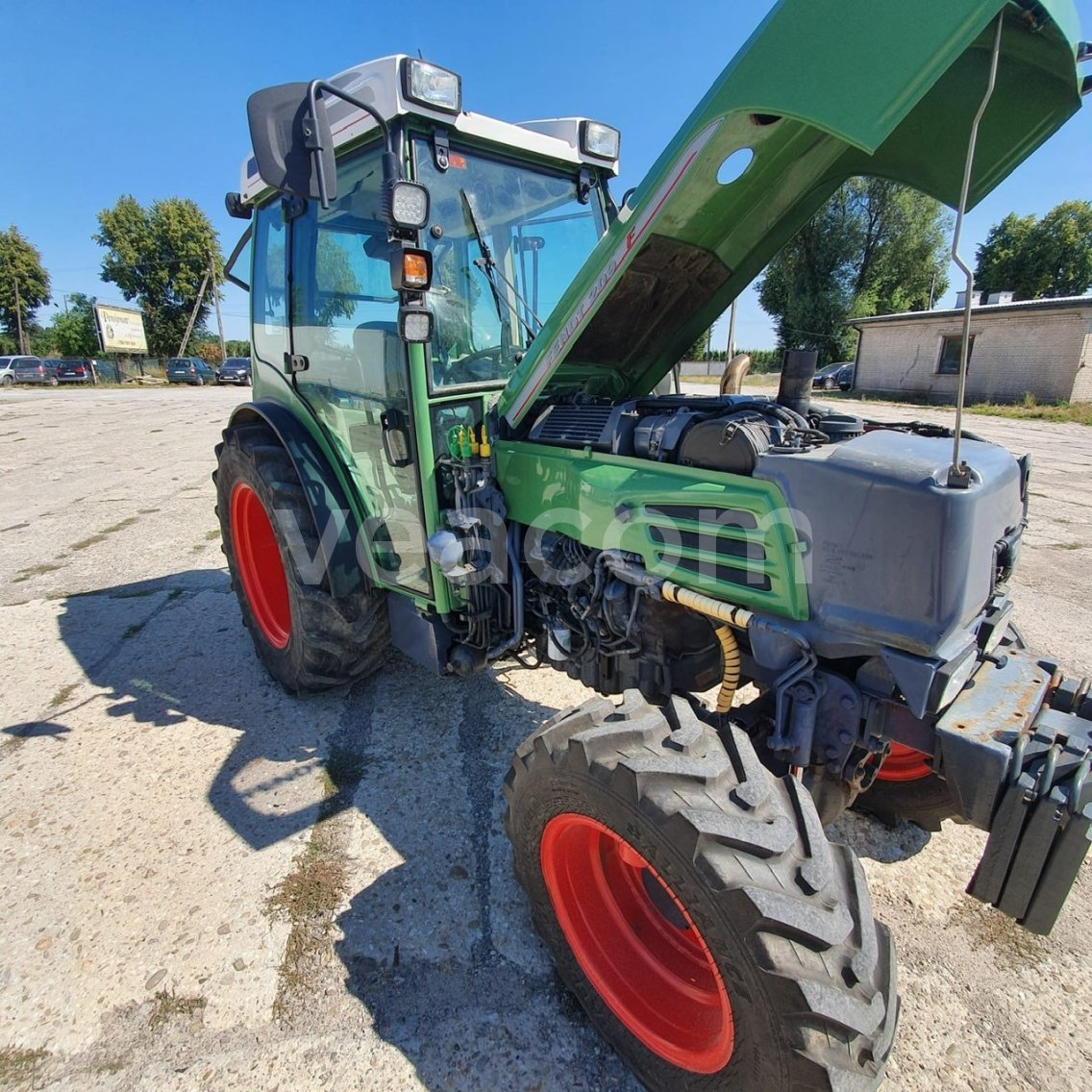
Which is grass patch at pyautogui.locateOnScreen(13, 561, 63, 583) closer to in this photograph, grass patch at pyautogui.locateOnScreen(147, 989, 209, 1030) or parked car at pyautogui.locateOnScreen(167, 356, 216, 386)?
grass patch at pyautogui.locateOnScreen(147, 989, 209, 1030)

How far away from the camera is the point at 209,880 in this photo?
210 centimetres

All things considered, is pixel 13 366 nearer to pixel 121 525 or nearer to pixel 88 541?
pixel 121 525

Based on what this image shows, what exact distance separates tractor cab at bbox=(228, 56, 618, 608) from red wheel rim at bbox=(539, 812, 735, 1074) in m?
1.13

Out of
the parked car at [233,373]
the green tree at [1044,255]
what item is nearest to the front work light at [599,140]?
the parked car at [233,373]

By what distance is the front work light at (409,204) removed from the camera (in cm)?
181

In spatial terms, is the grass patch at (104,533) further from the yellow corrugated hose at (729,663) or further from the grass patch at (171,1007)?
the yellow corrugated hose at (729,663)

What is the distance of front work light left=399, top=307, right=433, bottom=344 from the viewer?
2.02 meters

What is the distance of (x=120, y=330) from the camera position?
37062mm

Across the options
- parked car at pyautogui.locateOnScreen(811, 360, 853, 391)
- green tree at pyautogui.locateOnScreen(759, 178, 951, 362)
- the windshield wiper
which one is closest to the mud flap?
the windshield wiper

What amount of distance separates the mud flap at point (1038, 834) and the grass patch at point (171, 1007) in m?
1.94

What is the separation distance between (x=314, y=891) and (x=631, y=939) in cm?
103

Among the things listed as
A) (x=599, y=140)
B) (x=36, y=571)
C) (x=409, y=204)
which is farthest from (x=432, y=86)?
(x=36, y=571)

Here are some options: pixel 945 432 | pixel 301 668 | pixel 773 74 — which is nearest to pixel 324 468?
pixel 301 668

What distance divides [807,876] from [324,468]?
236cm
